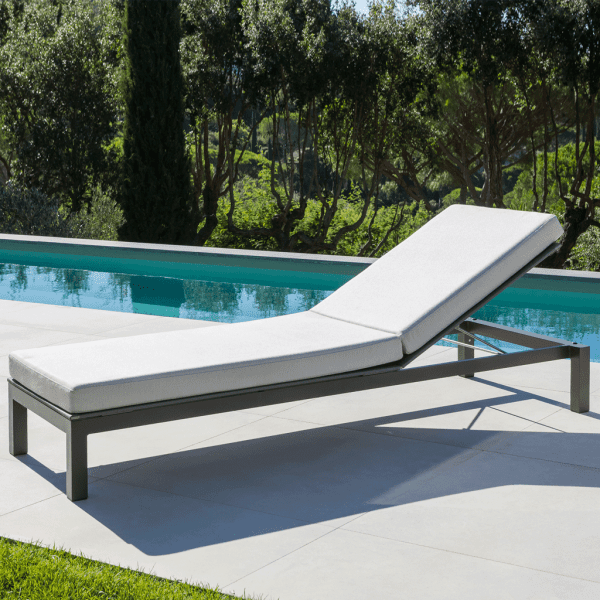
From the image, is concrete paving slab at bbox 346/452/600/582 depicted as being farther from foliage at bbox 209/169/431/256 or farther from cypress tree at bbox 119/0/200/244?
foliage at bbox 209/169/431/256

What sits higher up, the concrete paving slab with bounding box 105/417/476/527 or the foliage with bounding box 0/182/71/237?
the foliage with bounding box 0/182/71/237

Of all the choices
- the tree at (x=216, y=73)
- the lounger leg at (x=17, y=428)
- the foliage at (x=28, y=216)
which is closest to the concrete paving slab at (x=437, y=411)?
the lounger leg at (x=17, y=428)

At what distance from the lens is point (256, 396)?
10.2ft

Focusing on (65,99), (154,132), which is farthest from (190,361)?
(65,99)

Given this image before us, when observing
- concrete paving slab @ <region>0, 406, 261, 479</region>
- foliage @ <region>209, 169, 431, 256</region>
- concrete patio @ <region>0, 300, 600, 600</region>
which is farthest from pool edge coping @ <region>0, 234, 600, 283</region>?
foliage @ <region>209, 169, 431, 256</region>

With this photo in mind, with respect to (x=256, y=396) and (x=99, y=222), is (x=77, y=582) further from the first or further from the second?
(x=99, y=222)

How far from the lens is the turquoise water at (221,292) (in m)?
7.12

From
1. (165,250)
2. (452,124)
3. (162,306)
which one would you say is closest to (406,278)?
(162,306)

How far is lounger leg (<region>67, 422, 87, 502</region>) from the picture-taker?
283 cm

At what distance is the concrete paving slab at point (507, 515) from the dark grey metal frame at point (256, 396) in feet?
1.57

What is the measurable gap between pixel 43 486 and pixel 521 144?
1284cm

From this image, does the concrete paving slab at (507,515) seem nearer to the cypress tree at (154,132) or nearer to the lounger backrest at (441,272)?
the lounger backrest at (441,272)

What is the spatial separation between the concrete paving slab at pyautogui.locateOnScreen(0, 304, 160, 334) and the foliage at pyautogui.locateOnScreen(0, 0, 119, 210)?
343 inches

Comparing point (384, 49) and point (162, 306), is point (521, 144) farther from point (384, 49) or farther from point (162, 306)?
point (162, 306)
